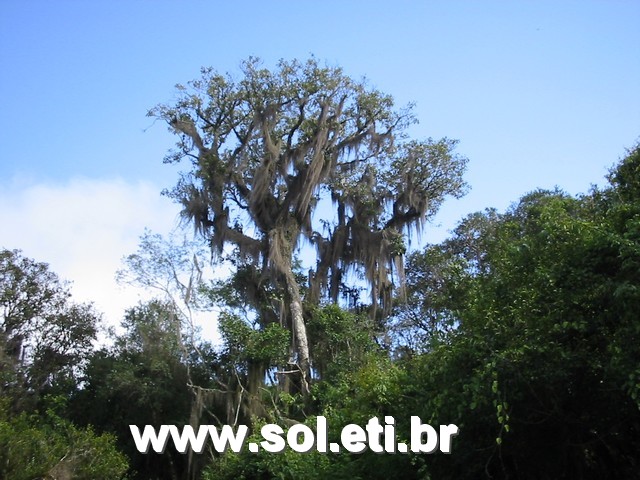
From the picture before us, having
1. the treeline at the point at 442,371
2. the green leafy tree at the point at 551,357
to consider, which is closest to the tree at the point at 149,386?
the treeline at the point at 442,371

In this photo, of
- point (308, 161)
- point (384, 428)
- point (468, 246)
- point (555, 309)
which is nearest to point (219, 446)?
point (384, 428)

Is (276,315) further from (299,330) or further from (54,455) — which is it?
(54,455)

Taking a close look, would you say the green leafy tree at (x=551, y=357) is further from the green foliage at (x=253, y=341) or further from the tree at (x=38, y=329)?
the tree at (x=38, y=329)

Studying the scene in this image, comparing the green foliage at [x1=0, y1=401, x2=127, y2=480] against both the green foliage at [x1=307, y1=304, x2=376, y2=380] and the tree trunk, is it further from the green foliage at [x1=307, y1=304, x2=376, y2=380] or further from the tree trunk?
the green foliage at [x1=307, y1=304, x2=376, y2=380]

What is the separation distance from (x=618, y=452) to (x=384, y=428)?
11.6 ft

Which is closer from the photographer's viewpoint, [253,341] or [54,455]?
[54,455]

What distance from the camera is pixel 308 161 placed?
2406 centimetres

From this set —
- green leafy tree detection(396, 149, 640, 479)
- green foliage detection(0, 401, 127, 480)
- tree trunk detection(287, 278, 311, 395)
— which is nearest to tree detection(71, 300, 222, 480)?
tree trunk detection(287, 278, 311, 395)

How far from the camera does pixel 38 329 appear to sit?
2684 centimetres

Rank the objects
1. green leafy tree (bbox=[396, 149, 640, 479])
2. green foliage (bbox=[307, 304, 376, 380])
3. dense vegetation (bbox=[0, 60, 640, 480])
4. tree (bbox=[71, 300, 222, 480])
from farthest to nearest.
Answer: tree (bbox=[71, 300, 222, 480]) → green foliage (bbox=[307, 304, 376, 380]) → dense vegetation (bbox=[0, 60, 640, 480]) → green leafy tree (bbox=[396, 149, 640, 479])

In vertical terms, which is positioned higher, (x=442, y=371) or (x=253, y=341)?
(x=253, y=341)

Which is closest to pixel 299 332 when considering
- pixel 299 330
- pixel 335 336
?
pixel 299 330

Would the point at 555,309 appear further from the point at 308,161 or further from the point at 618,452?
the point at 308,161

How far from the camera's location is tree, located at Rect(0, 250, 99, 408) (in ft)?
85.5
